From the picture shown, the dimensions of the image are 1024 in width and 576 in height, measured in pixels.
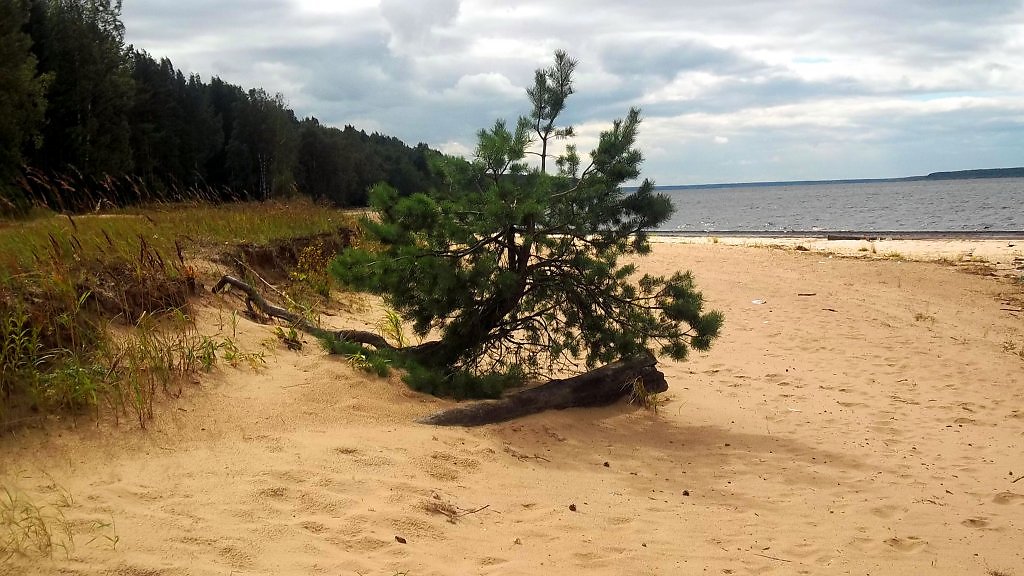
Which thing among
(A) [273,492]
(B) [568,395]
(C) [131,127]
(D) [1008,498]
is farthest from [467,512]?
(C) [131,127]

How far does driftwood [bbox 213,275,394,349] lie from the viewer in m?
6.95

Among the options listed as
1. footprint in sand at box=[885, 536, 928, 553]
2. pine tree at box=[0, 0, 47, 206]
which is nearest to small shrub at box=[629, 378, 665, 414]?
footprint in sand at box=[885, 536, 928, 553]

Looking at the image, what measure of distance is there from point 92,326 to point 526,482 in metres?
3.21

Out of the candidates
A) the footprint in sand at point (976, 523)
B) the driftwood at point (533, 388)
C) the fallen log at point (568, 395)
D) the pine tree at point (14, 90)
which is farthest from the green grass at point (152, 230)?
the pine tree at point (14, 90)

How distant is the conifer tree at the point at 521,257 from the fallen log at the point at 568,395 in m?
0.21

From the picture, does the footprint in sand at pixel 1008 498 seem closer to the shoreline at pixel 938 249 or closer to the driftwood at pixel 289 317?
the driftwood at pixel 289 317

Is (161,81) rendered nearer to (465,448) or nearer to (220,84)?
(220,84)

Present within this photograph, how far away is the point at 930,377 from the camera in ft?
28.9

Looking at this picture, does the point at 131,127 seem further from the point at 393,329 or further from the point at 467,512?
the point at 467,512

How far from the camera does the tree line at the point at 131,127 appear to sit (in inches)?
805

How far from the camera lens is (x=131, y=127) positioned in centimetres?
3127

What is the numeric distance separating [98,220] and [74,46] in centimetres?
2300

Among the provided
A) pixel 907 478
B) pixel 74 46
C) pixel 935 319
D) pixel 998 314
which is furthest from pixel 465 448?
pixel 74 46

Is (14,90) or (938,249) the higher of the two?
(14,90)
